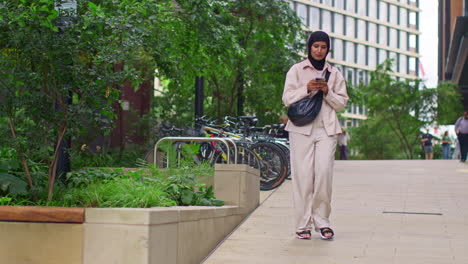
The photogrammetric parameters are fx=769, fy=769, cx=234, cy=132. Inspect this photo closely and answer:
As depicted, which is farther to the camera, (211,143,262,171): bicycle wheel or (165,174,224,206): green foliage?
(211,143,262,171): bicycle wheel

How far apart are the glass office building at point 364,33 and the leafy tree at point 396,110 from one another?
106 feet

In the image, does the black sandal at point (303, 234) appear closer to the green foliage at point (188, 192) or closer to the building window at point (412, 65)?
the green foliage at point (188, 192)

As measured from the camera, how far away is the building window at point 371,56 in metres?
91.3

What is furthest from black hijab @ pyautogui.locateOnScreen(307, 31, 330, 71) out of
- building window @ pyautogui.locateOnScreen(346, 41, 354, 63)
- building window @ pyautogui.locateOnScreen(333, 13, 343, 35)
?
building window @ pyautogui.locateOnScreen(346, 41, 354, 63)

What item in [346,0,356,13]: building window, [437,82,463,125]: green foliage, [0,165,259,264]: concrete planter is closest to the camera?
[0,165,259,264]: concrete planter

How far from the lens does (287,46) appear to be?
24.1m

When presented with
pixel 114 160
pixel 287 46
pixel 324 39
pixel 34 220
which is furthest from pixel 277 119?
pixel 34 220

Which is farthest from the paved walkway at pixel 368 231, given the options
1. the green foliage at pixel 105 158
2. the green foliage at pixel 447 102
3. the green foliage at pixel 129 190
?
the green foliage at pixel 447 102

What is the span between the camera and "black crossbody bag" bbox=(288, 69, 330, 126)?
7332mm

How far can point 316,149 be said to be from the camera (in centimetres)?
738

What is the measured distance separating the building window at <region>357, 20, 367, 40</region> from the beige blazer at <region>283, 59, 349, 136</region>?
84110 mm

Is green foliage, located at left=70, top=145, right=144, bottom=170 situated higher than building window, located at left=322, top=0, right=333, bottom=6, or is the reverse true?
building window, located at left=322, top=0, right=333, bottom=6

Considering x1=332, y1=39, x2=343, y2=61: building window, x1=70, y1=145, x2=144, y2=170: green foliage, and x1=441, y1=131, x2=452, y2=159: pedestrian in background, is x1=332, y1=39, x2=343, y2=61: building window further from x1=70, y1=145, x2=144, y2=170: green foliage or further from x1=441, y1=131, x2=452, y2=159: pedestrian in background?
x1=70, y1=145, x2=144, y2=170: green foliage

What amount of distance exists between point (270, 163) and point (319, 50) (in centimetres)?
550
